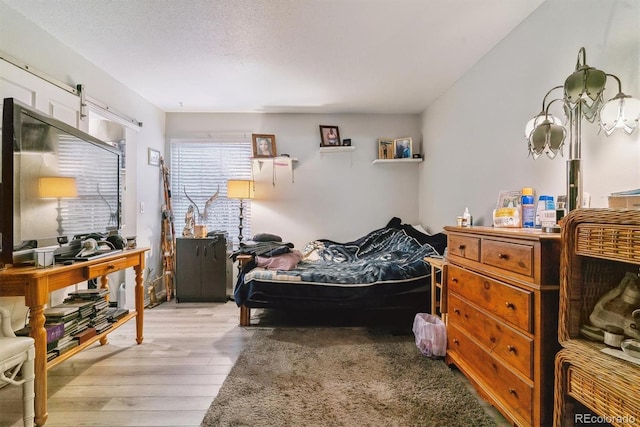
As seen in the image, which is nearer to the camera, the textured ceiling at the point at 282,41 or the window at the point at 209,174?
the textured ceiling at the point at 282,41

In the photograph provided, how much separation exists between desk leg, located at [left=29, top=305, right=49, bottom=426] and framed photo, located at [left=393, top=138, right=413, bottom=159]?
356 centimetres

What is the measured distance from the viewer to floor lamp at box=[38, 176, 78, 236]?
1561 millimetres

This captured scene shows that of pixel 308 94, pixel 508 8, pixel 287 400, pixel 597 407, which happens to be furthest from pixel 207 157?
pixel 597 407

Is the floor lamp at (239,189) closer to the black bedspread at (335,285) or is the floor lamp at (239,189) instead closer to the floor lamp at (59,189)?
the black bedspread at (335,285)

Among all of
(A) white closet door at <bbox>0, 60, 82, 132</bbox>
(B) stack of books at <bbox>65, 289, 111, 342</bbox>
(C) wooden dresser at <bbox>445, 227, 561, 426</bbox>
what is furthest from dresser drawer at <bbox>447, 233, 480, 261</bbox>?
(A) white closet door at <bbox>0, 60, 82, 132</bbox>

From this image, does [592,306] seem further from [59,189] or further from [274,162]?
[274,162]

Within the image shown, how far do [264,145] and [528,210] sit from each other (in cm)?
302

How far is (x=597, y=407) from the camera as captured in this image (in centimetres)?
93

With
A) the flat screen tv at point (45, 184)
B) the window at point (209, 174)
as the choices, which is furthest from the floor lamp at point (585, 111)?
the window at point (209, 174)

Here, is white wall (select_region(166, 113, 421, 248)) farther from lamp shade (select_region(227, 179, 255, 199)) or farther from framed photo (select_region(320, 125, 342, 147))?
lamp shade (select_region(227, 179, 255, 199))

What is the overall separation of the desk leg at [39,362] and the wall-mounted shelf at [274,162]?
2.73 metres

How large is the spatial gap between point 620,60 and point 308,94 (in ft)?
8.23

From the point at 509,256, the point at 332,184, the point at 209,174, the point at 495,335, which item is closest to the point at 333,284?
the point at 495,335

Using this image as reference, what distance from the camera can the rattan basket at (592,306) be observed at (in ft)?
2.83
